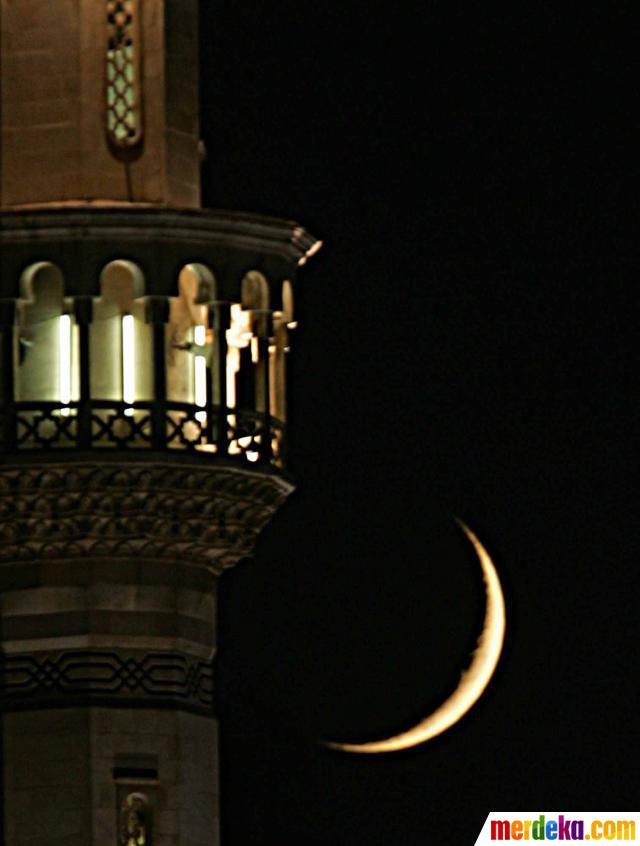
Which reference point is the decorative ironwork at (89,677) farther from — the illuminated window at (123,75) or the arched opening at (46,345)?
the illuminated window at (123,75)

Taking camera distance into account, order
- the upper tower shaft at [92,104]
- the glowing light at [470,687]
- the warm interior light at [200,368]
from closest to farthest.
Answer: the warm interior light at [200,368] → the upper tower shaft at [92,104] → the glowing light at [470,687]

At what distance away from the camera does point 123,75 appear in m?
35.4

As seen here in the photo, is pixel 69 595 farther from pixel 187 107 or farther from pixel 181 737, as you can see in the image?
pixel 187 107

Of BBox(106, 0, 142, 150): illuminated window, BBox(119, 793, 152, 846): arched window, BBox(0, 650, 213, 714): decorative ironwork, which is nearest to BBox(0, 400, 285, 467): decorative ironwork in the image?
BBox(0, 650, 213, 714): decorative ironwork

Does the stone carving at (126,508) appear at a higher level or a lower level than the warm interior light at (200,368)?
lower

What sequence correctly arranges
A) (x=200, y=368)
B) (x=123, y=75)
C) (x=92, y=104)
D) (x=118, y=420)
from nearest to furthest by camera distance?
(x=118, y=420), (x=200, y=368), (x=92, y=104), (x=123, y=75)

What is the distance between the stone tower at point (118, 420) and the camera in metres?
34.5

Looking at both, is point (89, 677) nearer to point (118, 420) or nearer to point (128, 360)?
point (118, 420)

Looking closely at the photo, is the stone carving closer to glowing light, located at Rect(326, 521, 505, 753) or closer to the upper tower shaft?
the upper tower shaft

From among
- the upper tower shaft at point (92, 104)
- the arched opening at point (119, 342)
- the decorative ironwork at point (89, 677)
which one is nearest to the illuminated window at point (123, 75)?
the upper tower shaft at point (92, 104)

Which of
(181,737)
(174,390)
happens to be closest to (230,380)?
(174,390)

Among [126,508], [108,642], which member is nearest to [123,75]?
[126,508]

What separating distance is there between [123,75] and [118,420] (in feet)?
9.13

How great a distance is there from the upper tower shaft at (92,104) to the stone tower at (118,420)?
0.05 ft
